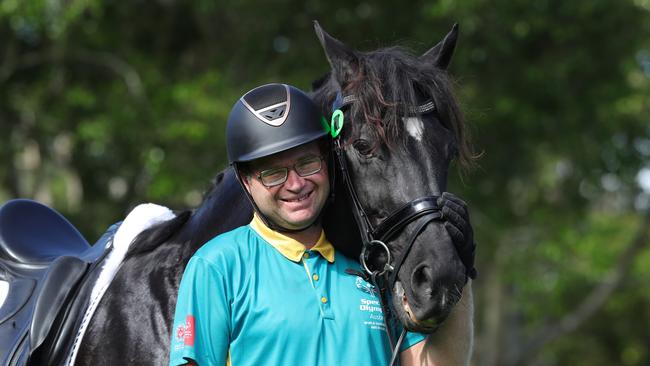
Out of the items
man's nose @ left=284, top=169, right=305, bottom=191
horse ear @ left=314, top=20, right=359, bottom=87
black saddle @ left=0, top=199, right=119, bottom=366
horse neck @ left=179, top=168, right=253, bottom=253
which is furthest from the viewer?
black saddle @ left=0, top=199, right=119, bottom=366

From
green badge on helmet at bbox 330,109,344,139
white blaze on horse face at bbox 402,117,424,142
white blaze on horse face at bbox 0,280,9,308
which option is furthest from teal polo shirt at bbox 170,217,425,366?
white blaze on horse face at bbox 0,280,9,308

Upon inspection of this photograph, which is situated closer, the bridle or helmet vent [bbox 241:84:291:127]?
the bridle

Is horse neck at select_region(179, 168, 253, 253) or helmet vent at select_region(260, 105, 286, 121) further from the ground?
helmet vent at select_region(260, 105, 286, 121)

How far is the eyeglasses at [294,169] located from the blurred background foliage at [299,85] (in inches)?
285

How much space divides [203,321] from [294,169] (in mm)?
568

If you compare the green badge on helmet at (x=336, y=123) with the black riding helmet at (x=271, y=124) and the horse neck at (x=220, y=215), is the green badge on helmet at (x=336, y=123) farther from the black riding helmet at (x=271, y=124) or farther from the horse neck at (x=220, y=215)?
the horse neck at (x=220, y=215)

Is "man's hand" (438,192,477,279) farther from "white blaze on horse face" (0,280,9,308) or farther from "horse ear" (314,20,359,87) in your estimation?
"white blaze on horse face" (0,280,9,308)

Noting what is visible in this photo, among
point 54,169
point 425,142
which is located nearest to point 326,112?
point 425,142

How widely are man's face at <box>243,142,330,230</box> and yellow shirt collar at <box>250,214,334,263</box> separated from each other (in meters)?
0.05

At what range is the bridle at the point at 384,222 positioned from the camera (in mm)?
2750

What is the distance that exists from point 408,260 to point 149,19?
1108cm

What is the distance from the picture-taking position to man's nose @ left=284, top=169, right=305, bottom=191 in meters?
2.84

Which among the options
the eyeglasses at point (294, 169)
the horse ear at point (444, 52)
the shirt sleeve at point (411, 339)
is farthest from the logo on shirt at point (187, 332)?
the horse ear at point (444, 52)

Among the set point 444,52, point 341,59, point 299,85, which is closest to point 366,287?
point 341,59
